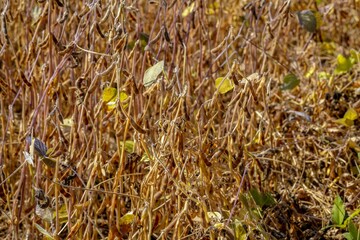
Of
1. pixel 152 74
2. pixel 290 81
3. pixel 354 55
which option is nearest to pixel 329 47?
pixel 354 55

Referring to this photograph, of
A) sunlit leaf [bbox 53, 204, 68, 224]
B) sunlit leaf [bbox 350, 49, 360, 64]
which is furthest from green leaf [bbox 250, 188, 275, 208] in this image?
sunlit leaf [bbox 350, 49, 360, 64]

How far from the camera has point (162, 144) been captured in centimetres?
123

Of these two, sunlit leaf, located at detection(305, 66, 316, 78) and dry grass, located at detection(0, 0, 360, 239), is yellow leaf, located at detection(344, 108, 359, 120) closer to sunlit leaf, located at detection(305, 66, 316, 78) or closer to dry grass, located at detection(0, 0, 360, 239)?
dry grass, located at detection(0, 0, 360, 239)

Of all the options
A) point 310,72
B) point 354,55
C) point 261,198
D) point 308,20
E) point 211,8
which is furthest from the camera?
point 211,8

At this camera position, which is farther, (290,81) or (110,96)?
(290,81)

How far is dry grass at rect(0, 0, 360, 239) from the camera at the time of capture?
1246 millimetres

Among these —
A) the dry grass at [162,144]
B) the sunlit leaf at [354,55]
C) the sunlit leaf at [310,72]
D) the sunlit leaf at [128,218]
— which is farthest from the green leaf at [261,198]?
the sunlit leaf at [310,72]

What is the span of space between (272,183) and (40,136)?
542 millimetres

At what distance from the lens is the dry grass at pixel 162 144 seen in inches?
49.1

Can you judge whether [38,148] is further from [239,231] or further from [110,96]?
[239,231]

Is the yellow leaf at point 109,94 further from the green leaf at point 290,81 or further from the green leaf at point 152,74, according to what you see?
the green leaf at point 290,81

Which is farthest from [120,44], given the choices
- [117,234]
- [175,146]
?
[117,234]

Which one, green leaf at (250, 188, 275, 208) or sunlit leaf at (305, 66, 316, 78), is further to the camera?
sunlit leaf at (305, 66, 316, 78)

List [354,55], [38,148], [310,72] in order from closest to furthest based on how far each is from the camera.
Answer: [38,148] < [354,55] < [310,72]
